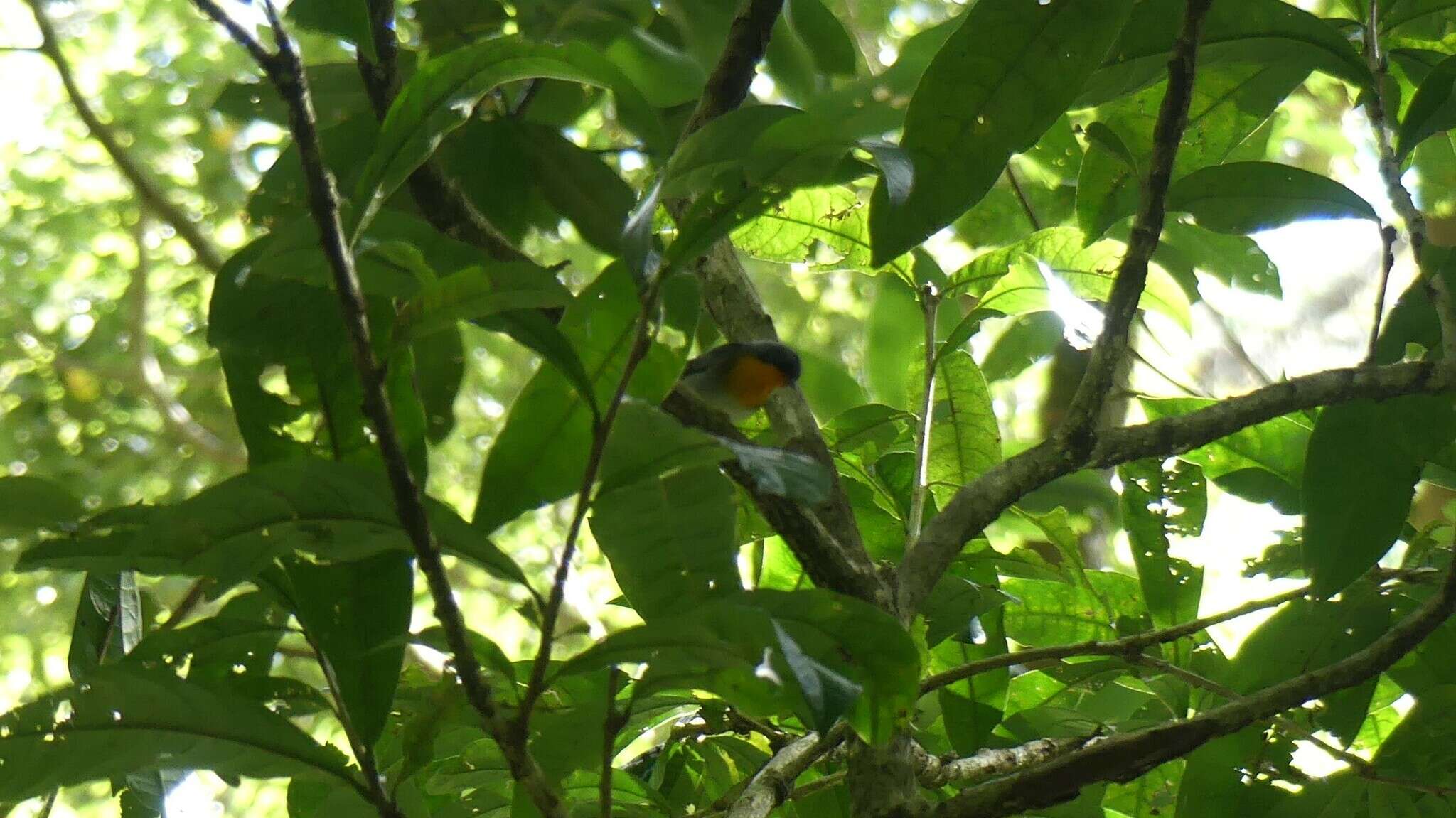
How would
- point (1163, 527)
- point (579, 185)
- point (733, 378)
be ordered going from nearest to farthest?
point (579, 185)
point (1163, 527)
point (733, 378)

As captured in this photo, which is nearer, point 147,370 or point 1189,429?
point 1189,429

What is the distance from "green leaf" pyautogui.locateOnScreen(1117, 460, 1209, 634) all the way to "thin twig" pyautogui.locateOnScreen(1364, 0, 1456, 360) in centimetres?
37

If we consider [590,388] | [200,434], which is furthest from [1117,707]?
[200,434]

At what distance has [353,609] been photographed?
955 millimetres

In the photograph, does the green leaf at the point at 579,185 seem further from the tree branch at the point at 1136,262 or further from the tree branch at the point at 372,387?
the tree branch at the point at 372,387

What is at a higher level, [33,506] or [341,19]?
[341,19]

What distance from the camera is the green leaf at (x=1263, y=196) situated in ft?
4.89

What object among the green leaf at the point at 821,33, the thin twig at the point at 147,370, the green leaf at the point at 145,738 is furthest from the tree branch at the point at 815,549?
the thin twig at the point at 147,370

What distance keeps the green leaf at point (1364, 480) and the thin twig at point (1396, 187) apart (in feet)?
0.28

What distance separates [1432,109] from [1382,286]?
246 millimetres

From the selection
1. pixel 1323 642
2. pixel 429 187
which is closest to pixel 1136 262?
pixel 1323 642

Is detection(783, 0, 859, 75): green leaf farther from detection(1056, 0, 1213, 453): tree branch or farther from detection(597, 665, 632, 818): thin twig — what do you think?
detection(597, 665, 632, 818): thin twig

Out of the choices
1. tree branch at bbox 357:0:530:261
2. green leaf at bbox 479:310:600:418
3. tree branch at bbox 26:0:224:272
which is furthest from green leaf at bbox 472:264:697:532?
tree branch at bbox 26:0:224:272

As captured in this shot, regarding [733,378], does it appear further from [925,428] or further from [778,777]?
[778,777]
